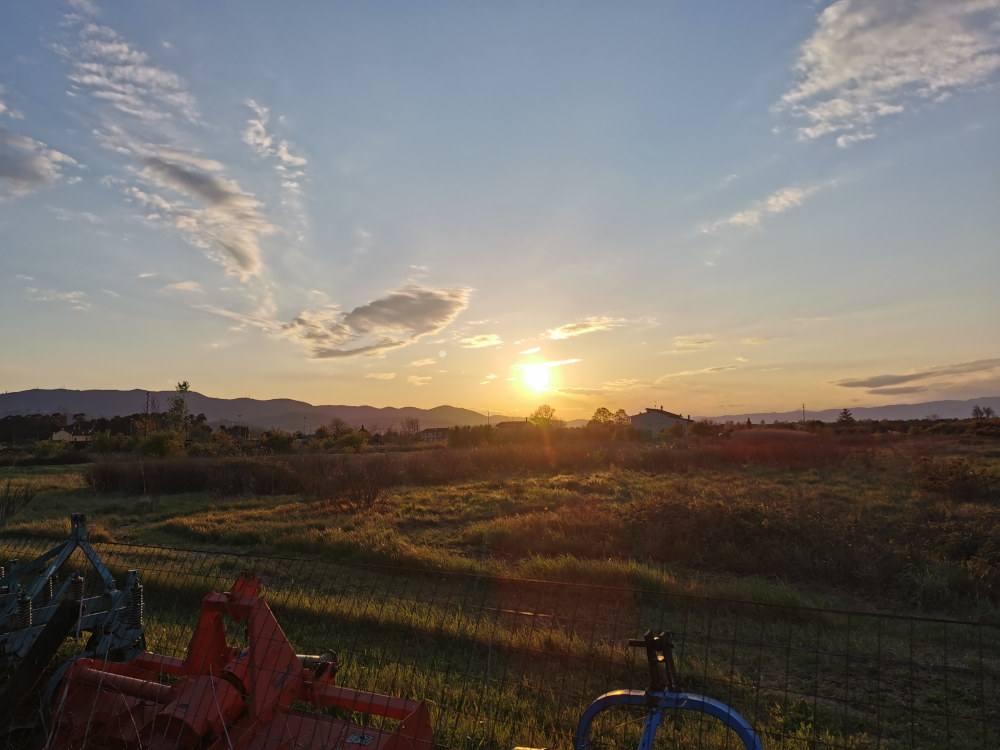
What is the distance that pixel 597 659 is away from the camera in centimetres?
708

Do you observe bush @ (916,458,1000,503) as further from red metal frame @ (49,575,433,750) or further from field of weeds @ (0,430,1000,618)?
red metal frame @ (49,575,433,750)

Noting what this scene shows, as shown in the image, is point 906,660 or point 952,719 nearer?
point 952,719

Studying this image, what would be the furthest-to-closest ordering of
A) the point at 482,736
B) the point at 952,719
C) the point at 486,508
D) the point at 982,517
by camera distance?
the point at 486,508, the point at 982,517, the point at 952,719, the point at 482,736

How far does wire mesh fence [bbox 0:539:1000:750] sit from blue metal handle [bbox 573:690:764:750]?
74cm

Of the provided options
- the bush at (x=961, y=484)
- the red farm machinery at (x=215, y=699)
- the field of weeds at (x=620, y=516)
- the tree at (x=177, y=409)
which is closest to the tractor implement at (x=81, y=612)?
the red farm machinery at (x=215, y=699)

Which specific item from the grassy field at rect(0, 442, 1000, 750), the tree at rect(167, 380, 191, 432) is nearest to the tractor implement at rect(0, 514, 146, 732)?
the grassy field at rect(0, 442, 1000, 750)

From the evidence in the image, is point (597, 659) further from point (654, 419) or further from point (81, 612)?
point (654, 419)


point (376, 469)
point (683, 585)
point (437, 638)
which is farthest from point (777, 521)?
point (376, 469)

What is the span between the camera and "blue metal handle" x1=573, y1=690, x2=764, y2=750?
3.06 m

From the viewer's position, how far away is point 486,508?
2070 cm

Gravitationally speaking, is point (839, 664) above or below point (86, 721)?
below

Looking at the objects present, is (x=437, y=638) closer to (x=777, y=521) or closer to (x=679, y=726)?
(x=679, y=726)

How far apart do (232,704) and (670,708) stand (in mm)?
2430

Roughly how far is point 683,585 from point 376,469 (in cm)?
1900
